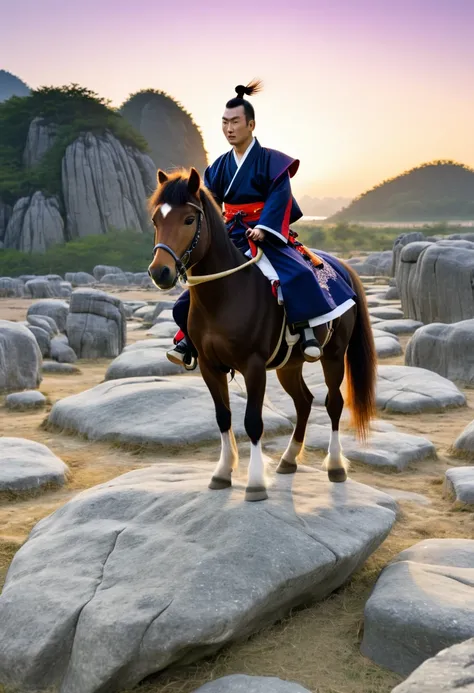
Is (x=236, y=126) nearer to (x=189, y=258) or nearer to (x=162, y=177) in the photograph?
(x=162, y=177)

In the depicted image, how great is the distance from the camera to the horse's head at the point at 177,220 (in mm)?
3275

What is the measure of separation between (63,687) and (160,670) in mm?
409

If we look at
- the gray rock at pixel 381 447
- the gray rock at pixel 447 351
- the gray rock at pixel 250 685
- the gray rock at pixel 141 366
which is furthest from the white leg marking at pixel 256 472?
the gray rock at pixel 447 351

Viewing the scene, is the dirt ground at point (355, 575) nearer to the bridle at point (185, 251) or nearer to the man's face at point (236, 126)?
the bridle at point (185, 251)

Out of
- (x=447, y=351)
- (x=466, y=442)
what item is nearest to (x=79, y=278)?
(x=447, y=351)

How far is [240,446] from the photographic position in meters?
6.37

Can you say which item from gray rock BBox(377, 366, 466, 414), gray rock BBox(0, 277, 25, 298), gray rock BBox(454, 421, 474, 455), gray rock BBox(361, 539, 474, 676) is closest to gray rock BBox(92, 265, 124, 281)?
gray rock BBox(0, 277, 25, 298)

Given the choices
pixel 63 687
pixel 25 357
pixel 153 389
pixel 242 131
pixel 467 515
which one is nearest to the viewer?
pixel 63 687

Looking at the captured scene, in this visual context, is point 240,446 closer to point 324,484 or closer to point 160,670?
point 324,484

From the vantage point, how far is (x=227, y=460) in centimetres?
398

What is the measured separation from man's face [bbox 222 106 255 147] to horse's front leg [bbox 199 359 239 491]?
1294mm

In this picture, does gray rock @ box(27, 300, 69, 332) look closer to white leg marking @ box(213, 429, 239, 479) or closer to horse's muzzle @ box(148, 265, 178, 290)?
white leg marking @ box(213, 429, 239, 479)

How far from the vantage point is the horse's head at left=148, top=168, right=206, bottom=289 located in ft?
10.7

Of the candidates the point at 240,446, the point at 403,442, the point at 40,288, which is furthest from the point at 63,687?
the point at 40,288
